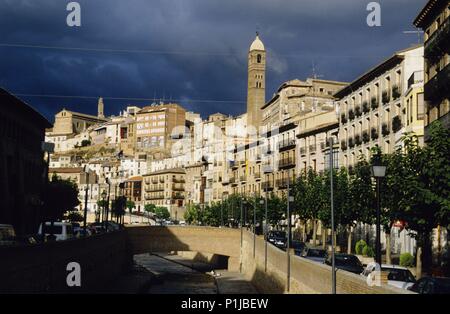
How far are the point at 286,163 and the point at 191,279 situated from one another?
2805 centimetres

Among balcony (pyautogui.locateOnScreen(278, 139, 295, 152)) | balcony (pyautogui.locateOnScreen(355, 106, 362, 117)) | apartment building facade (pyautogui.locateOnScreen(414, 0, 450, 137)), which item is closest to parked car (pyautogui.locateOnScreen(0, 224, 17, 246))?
apartment building facade (pyautogui.locateOnScreen(414, 0, 450, 137))

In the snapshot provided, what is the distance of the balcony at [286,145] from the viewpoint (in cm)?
11116

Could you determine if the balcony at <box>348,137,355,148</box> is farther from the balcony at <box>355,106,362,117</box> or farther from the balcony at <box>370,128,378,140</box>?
the balcony at <box>370,128,378,140</box>

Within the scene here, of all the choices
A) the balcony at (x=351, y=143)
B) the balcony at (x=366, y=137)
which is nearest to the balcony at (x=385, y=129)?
the balcony at (x=366, y=137)

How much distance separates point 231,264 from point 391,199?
168 ft

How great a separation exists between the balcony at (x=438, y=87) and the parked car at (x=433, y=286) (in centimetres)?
2836

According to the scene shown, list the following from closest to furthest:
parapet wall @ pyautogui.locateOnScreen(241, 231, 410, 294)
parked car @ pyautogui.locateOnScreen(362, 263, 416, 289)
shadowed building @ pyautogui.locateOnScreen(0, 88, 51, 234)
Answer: parapet wall @ pyautogui.locateOnScreen(241, 231, 410, 294), parked car @ pyautogui.locateOnScreen(362, 263, 416, 289), shadowed building @ pyautogui.locateOnScreen(0, 88, 51, 234)

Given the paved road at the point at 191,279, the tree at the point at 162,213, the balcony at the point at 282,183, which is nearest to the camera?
the paved road at the point at 191,279

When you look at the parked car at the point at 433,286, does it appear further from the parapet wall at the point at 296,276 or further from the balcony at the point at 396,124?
the balcony at the point at 396,124

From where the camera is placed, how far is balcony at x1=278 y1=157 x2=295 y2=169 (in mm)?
110131

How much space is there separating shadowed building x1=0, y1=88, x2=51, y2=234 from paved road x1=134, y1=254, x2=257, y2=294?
17746 millimetres
